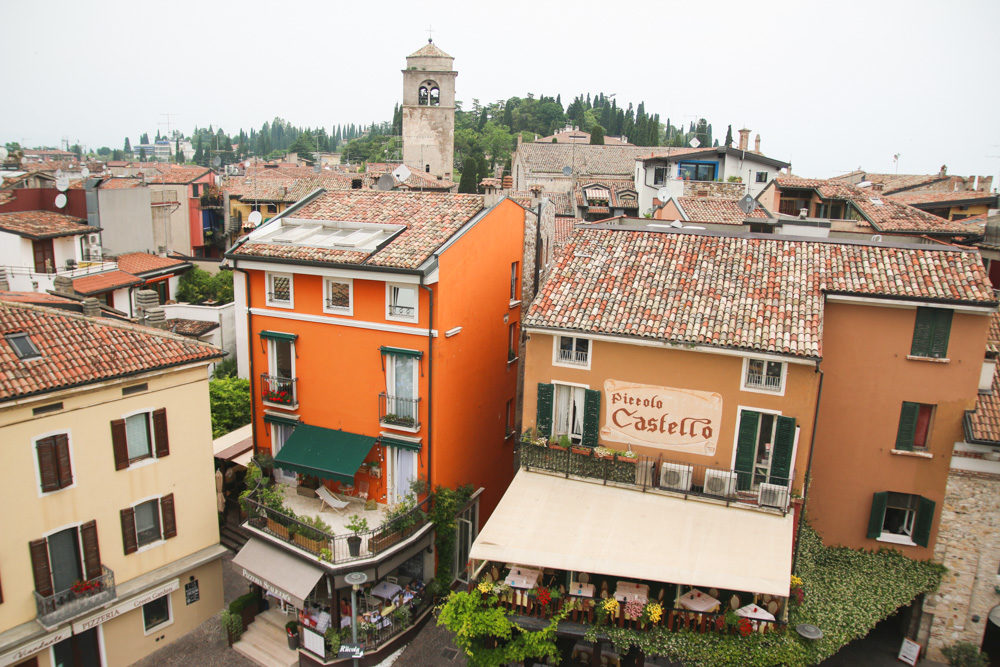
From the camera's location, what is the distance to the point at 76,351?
54.6ft

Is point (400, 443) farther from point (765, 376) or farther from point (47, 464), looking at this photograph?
point (765, 376)

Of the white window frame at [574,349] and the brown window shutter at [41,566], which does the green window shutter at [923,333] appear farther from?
the brown window shutter at [41,566]

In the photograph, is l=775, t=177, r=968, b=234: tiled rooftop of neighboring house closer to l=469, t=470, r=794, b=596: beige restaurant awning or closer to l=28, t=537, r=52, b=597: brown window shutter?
l=469, t=470, r=794, b=596: beige restaurant awning

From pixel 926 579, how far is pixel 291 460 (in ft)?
56.9

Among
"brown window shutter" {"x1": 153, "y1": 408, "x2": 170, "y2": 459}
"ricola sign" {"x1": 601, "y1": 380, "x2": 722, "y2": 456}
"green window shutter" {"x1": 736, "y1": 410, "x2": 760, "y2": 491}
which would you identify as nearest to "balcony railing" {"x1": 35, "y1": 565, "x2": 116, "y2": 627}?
"brown window shutter" {"x1": 153, "y1": 408, "x2": 170, "y2": 459}

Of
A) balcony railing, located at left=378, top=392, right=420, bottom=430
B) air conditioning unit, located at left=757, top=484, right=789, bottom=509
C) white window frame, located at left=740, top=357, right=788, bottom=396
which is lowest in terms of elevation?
air conditioning unit, located at left=757, top=484, right=789, bottom=509

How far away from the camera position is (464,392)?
2105 centimetres

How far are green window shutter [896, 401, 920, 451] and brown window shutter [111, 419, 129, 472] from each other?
19506mm

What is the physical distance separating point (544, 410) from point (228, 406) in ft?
49.5

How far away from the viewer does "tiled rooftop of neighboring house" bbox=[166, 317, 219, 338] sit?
31.3m

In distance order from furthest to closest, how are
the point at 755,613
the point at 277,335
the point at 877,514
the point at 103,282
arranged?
the point at 103,282
the point at 277,335
the point at 877,514
the point at 755,613


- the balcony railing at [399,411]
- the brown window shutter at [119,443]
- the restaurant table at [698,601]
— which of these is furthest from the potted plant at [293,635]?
the restaurant table at [698,601]

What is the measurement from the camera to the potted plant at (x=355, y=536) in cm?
1767

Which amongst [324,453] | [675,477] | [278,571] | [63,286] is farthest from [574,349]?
[63,286]
